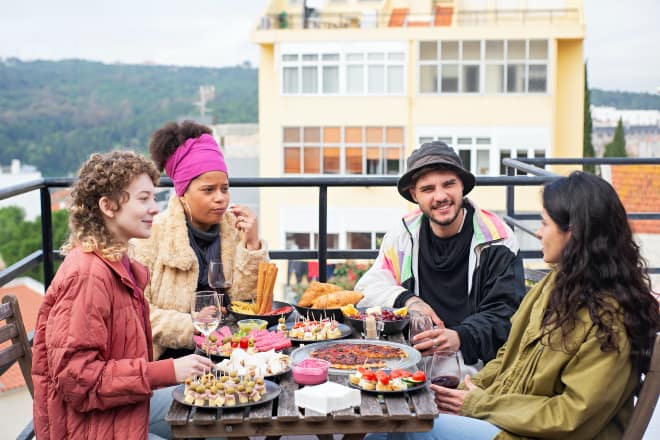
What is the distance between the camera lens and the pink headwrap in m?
3.08

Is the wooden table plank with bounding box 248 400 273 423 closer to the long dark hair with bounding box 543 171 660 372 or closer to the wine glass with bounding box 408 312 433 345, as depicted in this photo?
the wine glass with bounding box 408 312 433 345

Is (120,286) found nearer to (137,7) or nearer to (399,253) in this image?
(399,253)

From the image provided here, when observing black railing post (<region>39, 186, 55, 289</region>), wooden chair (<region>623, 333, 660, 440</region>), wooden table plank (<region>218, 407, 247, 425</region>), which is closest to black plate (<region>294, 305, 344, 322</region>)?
wooden table plank (<region>218, 407, 247, 425</region>)

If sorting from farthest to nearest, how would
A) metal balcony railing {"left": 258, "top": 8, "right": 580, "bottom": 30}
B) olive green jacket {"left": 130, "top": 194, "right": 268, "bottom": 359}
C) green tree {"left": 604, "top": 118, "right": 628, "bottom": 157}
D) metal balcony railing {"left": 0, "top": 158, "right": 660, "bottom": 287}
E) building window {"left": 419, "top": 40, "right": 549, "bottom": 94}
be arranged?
metal balcony railing {"left": 258, "top": 8, "right": 580, "bottom": 30} < green tree {"left": 604, "top": 118, "right": 628, "bottom": 157} < building window {"left": 419, "top": 40, "right": 549, "bottom": 94} < metal balcony railing {"left": 0, "top": 158, "right": 660, "bottom": 287} < olive green jacket {"left": 130, "top": 194, "right": 268, "bottom": 359}

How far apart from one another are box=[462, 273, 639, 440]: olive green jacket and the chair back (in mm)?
1405

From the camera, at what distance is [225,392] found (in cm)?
205

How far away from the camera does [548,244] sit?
7.28 ft

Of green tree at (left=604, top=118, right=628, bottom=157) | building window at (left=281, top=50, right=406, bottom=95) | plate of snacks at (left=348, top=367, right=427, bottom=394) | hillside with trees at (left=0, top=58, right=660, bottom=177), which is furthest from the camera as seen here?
hillside with trees at (left=0, top=58, right=660, bottom=177)

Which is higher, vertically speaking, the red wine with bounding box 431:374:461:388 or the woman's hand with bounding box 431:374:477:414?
the red wine with bounding box 431:374:461:388

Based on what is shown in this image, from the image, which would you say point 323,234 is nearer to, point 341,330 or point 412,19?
point 341,330

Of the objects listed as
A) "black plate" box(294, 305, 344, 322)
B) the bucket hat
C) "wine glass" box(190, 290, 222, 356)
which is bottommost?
"black plate" box(294, 305, 344, 322)

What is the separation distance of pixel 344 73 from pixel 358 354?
148ft

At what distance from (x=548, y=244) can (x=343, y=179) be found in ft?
6.02

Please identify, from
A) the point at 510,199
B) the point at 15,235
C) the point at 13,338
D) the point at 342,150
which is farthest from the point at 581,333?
the point at 15,235
